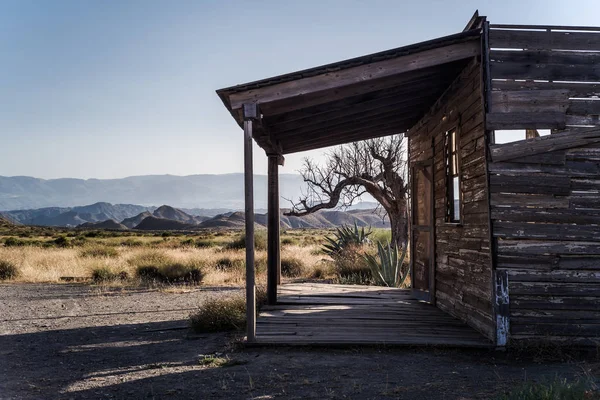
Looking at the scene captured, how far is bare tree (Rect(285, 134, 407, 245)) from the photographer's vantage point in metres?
18.3

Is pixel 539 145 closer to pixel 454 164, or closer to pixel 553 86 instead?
pixel 553 86

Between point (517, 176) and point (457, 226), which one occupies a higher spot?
point (517, 176)

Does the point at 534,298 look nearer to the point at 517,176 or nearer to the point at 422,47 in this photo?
the point at 517,176

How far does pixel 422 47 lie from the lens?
6414 mm

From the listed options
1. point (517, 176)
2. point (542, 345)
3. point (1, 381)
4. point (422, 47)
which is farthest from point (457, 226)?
point (1, 381)

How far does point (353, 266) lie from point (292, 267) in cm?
283

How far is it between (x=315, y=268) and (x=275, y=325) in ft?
29.1

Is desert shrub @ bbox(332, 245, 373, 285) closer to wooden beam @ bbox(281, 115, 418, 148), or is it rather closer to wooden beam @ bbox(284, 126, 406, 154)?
wooden beam @ bbox(284, 126, 406, 154)

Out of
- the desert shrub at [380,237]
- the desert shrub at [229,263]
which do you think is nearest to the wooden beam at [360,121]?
the desert shrub at [229,263]

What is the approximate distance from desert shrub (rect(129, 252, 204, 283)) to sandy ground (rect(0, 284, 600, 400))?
261 inches

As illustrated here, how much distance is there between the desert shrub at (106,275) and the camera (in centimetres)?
1515

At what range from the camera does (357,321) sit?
7.65m

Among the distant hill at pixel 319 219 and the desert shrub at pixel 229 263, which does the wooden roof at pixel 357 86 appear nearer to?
the desert shrub at pixel 229 263

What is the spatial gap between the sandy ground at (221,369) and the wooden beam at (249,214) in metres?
0.45
